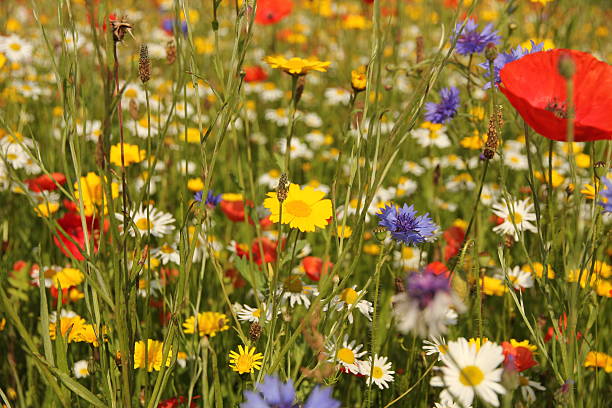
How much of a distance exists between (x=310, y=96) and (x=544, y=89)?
2.04 meters

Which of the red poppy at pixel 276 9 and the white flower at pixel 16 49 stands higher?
the red poppy at pixel 276 9

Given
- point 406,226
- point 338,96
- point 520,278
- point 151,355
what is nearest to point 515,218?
point 520,278

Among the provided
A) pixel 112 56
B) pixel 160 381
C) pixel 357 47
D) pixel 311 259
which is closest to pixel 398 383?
pixel 311 259

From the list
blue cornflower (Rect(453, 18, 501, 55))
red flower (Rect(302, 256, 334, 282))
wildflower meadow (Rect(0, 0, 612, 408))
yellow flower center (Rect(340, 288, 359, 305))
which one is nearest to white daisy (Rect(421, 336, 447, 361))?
wildflower meadow (Rect(0, 0, 612, 408))

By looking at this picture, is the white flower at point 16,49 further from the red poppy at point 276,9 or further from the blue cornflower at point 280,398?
the blue cornflower at point 280,398

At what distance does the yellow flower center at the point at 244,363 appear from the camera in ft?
2.48

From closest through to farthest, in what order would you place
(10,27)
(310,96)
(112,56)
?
(112,56)
(310,96)
(10,27)

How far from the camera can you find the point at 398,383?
921 mm

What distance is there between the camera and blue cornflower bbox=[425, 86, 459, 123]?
4.11 ft

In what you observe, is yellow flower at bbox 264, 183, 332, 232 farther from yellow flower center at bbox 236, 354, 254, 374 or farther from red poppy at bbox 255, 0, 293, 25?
red poppy at bbox 255, 0, 293, 25

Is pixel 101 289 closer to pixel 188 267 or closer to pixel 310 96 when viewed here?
pixel 188 267

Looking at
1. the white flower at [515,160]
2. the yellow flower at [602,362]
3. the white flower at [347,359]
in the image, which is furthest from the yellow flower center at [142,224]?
the white flower at [515,160]

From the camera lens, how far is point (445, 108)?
4.15 ft

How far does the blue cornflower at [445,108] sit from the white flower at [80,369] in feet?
2.83
